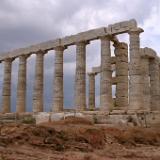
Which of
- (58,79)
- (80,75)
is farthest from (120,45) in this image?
(58,79)

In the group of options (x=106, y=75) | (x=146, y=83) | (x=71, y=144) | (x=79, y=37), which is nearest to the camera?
(x=71, y=144)

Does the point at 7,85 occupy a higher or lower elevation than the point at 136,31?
lower

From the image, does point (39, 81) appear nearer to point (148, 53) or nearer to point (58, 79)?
point (58, 79)

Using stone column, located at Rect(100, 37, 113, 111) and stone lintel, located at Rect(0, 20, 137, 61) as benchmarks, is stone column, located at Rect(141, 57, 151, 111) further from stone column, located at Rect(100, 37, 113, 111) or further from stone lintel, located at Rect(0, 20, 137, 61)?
stone lintel, located at Rect(0, 20, 137, 61)

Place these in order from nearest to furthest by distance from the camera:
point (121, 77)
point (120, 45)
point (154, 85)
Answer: point (121, 77) < point (120, 45) < point (154, 85)

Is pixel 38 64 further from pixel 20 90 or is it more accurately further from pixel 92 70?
pixel 92 70

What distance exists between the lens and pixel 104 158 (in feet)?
56.9

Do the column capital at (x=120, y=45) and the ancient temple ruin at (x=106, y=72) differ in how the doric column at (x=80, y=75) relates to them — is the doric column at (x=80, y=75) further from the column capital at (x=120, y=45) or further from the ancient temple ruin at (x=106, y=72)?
the column capital at (x=120, y=45)

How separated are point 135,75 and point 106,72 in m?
3.43

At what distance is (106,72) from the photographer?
37875mm

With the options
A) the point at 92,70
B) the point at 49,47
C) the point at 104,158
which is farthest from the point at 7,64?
the point at 104,158

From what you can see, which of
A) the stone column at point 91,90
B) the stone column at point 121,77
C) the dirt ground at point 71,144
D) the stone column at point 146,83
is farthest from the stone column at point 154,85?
the dirt ground at point 71,144

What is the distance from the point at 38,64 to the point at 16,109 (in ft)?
21.4

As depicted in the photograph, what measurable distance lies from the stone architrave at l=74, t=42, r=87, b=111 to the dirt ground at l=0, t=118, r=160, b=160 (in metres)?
14.3
